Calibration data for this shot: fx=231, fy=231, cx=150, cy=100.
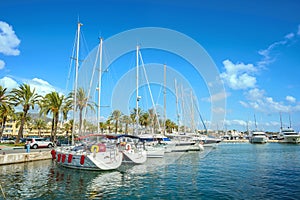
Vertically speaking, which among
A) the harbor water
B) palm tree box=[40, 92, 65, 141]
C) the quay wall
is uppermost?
palm tree box=[40, 92, 65, 141]

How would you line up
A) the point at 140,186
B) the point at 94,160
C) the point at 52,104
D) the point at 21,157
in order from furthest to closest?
the point at 52,104 → the point at 21,157 → the point at 94,160 → the point at 140,186

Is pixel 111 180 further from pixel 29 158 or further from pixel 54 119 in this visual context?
pixel 54 119

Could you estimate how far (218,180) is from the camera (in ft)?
68.0

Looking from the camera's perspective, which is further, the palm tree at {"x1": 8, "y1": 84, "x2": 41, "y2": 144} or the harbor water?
the palm tree at {"x1": 8, "y1": 84, "x2": 41, "y2": 144}

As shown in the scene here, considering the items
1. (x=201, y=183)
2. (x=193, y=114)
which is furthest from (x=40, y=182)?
(x=193, y=114)

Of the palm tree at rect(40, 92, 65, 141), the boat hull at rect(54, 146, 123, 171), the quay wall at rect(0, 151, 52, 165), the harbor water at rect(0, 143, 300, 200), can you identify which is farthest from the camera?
the palm tree at rect(40, 92, 65, 141)

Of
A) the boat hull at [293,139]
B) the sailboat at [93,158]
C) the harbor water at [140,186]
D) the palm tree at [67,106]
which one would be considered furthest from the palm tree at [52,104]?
the boat hull at [293,139]

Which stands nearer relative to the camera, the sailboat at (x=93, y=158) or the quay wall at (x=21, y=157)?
the sailboat at (x=93, y=158)

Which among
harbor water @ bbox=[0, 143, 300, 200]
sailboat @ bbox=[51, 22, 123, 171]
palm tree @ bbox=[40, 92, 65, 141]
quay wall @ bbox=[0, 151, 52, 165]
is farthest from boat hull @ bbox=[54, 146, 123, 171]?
palm tree @ bbox=[40, 92, 65, 141]

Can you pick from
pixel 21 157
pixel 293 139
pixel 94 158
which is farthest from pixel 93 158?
pixel 293 139

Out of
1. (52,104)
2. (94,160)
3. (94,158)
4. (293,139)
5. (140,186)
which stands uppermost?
(52,104)

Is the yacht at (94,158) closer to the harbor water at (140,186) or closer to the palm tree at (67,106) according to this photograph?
the harbor water at (140,186)

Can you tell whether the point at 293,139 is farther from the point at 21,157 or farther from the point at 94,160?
the point at 21,157

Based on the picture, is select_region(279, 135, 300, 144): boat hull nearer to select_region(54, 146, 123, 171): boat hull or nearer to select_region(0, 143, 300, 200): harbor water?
select_region(0, 143, 300, 200): harbor water
